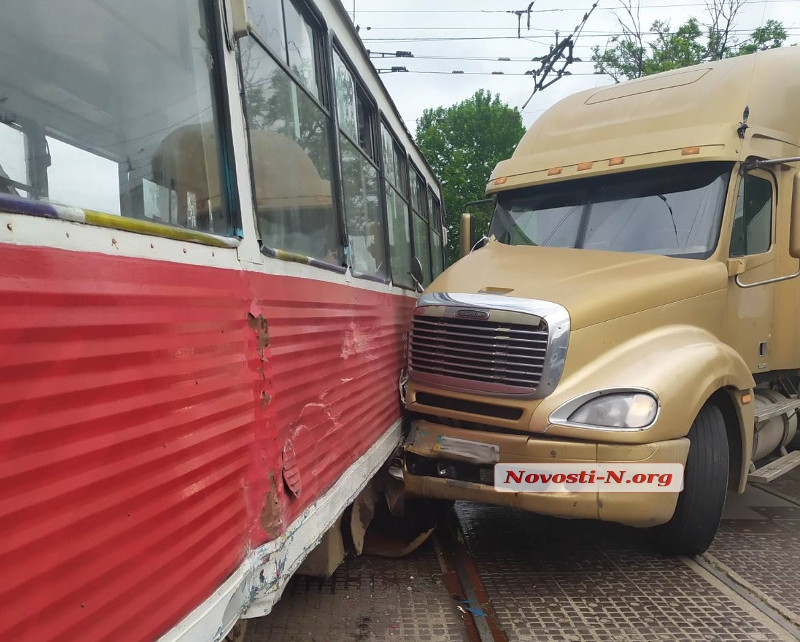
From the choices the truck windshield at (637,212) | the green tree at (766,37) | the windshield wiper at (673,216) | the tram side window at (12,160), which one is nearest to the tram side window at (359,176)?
the truck windshield at (637,212)

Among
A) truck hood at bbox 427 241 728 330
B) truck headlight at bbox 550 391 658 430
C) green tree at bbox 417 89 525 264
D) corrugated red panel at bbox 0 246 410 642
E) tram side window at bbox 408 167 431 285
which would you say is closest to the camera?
corrugated red panel at bbox 0 246 410 642

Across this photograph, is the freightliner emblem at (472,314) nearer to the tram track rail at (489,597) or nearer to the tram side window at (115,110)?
the tram track rail at (489,597)

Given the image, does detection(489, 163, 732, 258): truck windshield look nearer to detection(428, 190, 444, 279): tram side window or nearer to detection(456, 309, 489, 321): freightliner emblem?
detection(456, 309, 489, 321): freightliner emblem

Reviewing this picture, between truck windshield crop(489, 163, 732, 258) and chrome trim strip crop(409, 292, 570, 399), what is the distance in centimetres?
107

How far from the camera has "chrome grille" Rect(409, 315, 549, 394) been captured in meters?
3.36

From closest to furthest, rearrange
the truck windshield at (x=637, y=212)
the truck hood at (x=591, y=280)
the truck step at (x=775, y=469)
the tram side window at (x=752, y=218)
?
the truck hood at (x=591, y=280) < the truck windshield at (x=637, y=212) < the tram side window at (x=752, y=218) < the truck step at (x=775, y=469)

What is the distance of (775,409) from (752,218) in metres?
1.54

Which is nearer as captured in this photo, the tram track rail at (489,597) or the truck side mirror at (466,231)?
the tram track rail at (489,597)

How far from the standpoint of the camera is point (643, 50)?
19.6 metres

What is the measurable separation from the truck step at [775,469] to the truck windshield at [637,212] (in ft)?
5.73

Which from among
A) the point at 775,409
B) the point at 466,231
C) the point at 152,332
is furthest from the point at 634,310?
the point at 152,332

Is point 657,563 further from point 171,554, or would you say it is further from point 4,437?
point 4,437

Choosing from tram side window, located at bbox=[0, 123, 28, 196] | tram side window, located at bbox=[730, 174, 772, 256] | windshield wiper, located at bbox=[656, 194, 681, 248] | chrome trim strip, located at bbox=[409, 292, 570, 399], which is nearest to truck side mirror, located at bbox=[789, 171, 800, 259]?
tram side window, located at bbox=[730, 174, 772, 256]

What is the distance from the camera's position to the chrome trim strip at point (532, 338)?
3.31 metres
